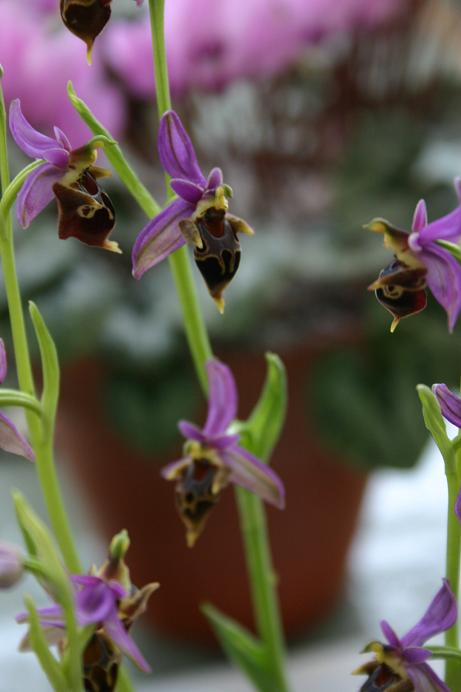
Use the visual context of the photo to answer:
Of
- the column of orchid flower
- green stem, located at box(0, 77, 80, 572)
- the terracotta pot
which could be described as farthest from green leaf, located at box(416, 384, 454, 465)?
the terracotta pot

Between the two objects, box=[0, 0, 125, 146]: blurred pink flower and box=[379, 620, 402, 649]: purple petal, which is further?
box=[0, 0, 125, 146]: blurred pink flower

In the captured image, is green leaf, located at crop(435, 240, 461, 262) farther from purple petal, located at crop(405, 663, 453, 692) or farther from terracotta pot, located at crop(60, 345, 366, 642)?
terracotta pot, located at crop(60, 345, 366, 642)

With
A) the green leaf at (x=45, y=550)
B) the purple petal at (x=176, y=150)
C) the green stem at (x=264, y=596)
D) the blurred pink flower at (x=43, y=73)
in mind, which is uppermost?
the blurred pink flower at (x=43, y=73)

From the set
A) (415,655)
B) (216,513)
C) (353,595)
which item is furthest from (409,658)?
(353,595)

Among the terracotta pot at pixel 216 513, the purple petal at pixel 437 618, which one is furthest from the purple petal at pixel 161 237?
the terracotta pot at pixel 216 513

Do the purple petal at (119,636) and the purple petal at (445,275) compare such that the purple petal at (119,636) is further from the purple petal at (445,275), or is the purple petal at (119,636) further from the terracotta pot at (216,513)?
the terracotta pot at (216,513)
